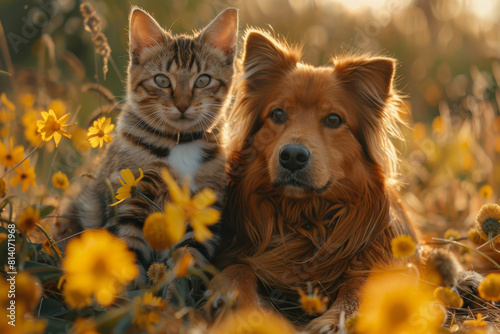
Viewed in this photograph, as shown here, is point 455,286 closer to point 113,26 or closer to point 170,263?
point 170,263

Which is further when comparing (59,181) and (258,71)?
(258,71)

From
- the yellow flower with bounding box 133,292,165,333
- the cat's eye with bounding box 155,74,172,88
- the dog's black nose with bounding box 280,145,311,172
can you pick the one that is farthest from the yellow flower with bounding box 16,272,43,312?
the cat's eye with bounding box 155,74,172,88

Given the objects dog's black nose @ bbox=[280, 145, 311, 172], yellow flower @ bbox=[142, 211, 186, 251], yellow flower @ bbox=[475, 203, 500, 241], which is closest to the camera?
yellow flower @ bbox=[142, 211, 186, 251]

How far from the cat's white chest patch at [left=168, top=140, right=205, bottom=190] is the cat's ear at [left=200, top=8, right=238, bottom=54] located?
62 centimetres

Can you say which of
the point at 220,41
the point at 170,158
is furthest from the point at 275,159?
the point at 220,41

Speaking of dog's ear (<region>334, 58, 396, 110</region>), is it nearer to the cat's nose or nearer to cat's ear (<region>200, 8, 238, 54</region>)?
cat's ear (<region>200, 8, 238, 54</region>)

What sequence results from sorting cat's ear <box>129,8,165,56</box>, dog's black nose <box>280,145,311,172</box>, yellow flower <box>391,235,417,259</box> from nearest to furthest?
yellow flower <box>391,235,417,259</box>
dog's black nose <box>280,145,311,172</box>
cat's ear <box>129,8,165,56</box>

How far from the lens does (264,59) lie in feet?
7.95

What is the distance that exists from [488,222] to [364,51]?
1.21 metres

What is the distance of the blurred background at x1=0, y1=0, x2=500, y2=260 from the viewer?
3451 millimetres

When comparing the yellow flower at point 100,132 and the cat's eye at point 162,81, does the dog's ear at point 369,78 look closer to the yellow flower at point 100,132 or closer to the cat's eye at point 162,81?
the cat's eye at point 162,81

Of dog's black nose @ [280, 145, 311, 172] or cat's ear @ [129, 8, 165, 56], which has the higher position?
cat's ear @ [129, 8, 165, 56]

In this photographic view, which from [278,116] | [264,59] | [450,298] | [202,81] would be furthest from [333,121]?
[450,298]

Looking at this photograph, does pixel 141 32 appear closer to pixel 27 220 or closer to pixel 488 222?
pixel 27 220
